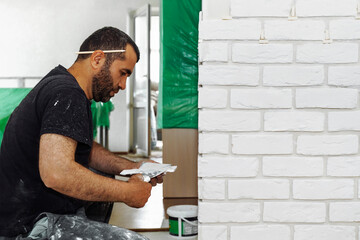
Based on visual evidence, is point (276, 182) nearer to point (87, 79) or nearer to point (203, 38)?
point (203, 38)

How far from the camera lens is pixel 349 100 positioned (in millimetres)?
1293

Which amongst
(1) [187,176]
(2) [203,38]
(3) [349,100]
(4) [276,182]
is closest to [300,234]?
(4) [276,182]

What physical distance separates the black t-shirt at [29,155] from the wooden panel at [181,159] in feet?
5.57

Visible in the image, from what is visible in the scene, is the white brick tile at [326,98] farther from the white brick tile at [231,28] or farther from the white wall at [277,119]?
the white brick tile at [231,28]

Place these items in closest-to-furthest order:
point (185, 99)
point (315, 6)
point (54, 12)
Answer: point (315, 6), point (185, 99), point (54, 12)

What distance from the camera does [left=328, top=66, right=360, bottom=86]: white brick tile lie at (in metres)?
1.29

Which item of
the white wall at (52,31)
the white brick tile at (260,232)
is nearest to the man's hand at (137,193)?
the white brick tile at (260,232)

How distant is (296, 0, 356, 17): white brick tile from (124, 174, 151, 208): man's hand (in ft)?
2.46


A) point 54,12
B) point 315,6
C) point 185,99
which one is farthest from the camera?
point 54,12

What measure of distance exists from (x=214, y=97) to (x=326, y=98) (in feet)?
1.18

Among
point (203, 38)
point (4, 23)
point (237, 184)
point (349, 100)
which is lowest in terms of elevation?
point (237, 184)

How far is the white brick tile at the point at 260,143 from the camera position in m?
1.29

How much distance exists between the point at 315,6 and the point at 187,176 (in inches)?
76.7

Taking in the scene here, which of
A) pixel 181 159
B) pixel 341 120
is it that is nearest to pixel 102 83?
pixel 341 120
